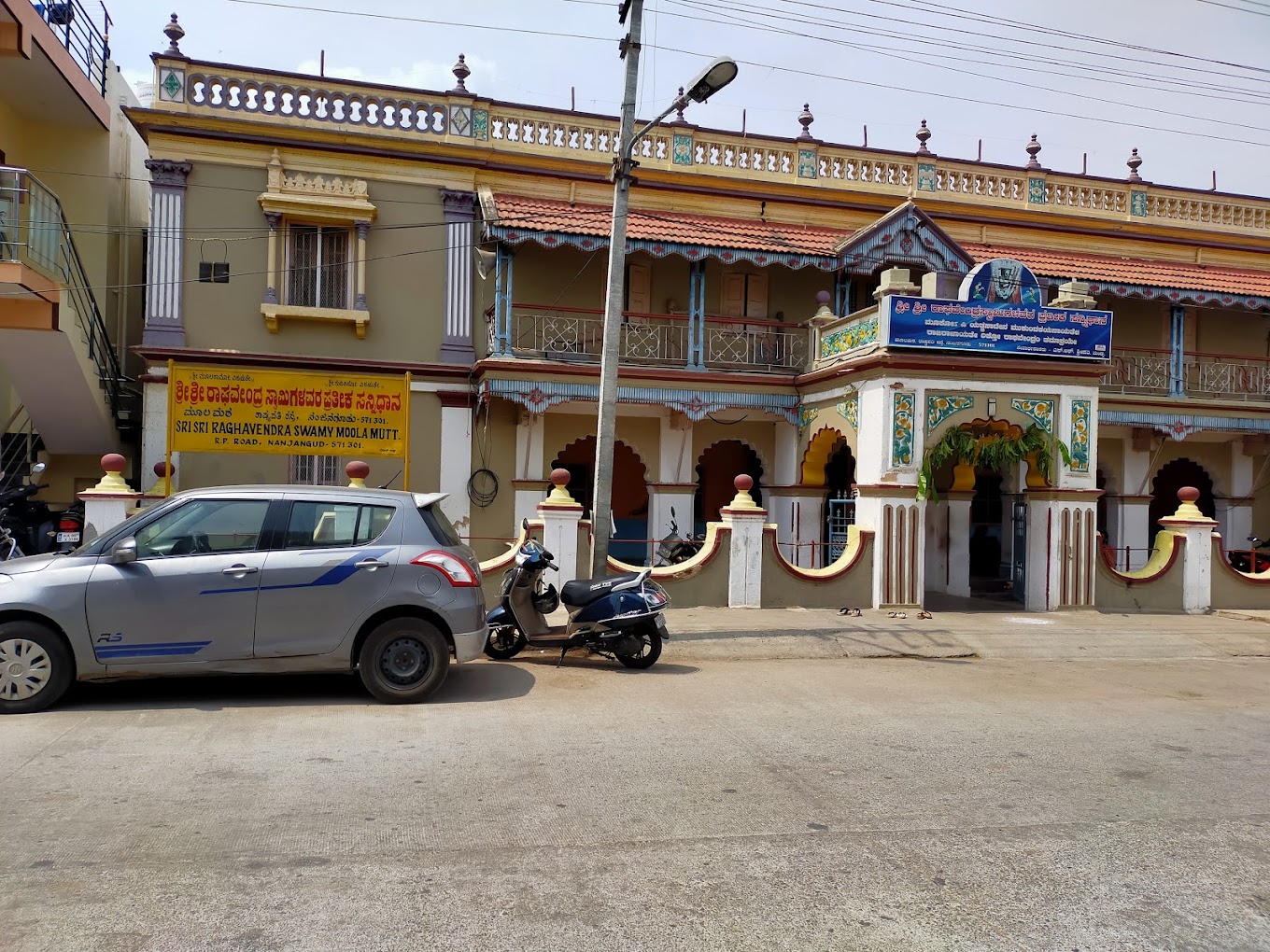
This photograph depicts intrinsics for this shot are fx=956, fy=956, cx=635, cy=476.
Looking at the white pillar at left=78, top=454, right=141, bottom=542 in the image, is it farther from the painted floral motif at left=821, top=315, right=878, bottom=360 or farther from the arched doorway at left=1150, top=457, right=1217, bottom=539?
the arched doorway at left=1150, top=457, right=1217, bottom=539

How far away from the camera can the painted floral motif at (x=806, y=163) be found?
1739cm

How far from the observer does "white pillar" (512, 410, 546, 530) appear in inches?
631

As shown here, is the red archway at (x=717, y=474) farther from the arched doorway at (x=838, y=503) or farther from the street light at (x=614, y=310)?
the street light at (x=614, y=310)

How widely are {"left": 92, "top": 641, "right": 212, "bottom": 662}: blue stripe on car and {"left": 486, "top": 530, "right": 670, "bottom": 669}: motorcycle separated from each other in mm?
2852


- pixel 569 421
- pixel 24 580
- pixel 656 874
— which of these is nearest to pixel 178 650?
pixel 24 580

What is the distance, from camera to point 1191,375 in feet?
59.9

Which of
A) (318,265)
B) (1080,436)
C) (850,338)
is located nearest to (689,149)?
(850,338)

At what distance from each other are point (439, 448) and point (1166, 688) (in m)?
11.0

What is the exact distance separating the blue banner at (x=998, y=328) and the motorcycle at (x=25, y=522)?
430 inches

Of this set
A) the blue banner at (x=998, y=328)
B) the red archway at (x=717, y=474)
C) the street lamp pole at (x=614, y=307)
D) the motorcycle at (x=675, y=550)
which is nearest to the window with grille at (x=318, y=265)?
the motorcycle at (x=675, y=550)

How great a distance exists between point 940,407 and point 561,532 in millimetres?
5433

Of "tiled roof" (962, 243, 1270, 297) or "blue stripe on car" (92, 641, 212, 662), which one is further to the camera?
"tiled roof" (962, 243, 1270, 297)

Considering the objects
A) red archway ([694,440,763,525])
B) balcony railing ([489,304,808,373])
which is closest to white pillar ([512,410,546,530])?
balcony railing ([489,304,808,373])

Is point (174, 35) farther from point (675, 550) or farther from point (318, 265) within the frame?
point (675, 550)
